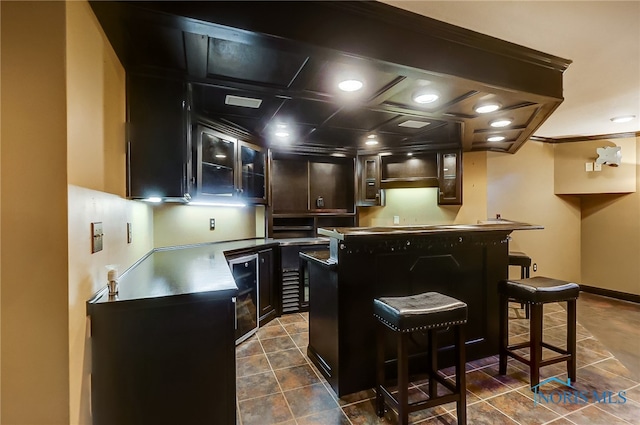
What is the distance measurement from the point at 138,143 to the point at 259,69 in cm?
90

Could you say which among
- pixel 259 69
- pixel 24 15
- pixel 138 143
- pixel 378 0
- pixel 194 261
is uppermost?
pixel 378 0

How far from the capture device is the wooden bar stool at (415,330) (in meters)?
1.72

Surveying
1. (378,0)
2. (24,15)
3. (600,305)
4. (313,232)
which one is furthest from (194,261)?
(600,305)

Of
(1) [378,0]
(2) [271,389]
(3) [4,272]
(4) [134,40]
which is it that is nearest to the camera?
(3) [4,272]

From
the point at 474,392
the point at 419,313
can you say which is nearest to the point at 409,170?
the point at 474,392

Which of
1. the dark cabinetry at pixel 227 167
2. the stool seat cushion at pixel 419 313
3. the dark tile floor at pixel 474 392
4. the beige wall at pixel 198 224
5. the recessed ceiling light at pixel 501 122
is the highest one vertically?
the recessed ceiling light at pixel 501 122

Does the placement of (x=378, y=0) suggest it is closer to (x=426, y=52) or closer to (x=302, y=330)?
(x=426, y=52)

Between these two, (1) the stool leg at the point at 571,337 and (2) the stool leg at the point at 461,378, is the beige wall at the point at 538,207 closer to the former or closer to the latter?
(1) the stool leg at the point at 571,337

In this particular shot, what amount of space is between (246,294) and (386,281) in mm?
1532

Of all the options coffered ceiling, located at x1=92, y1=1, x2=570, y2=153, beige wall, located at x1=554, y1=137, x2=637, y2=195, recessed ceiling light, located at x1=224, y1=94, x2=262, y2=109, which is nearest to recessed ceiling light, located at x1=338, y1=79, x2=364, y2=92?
coffered ceiling, located at x1=92, y1=1, x2=570, y2=153

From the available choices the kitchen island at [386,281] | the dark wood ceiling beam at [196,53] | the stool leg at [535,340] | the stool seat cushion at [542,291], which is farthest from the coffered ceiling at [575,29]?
the stool leg at [535,340]

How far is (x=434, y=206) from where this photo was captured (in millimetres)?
4652

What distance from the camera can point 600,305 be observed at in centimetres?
442

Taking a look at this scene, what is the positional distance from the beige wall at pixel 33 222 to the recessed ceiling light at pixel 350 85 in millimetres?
1506
